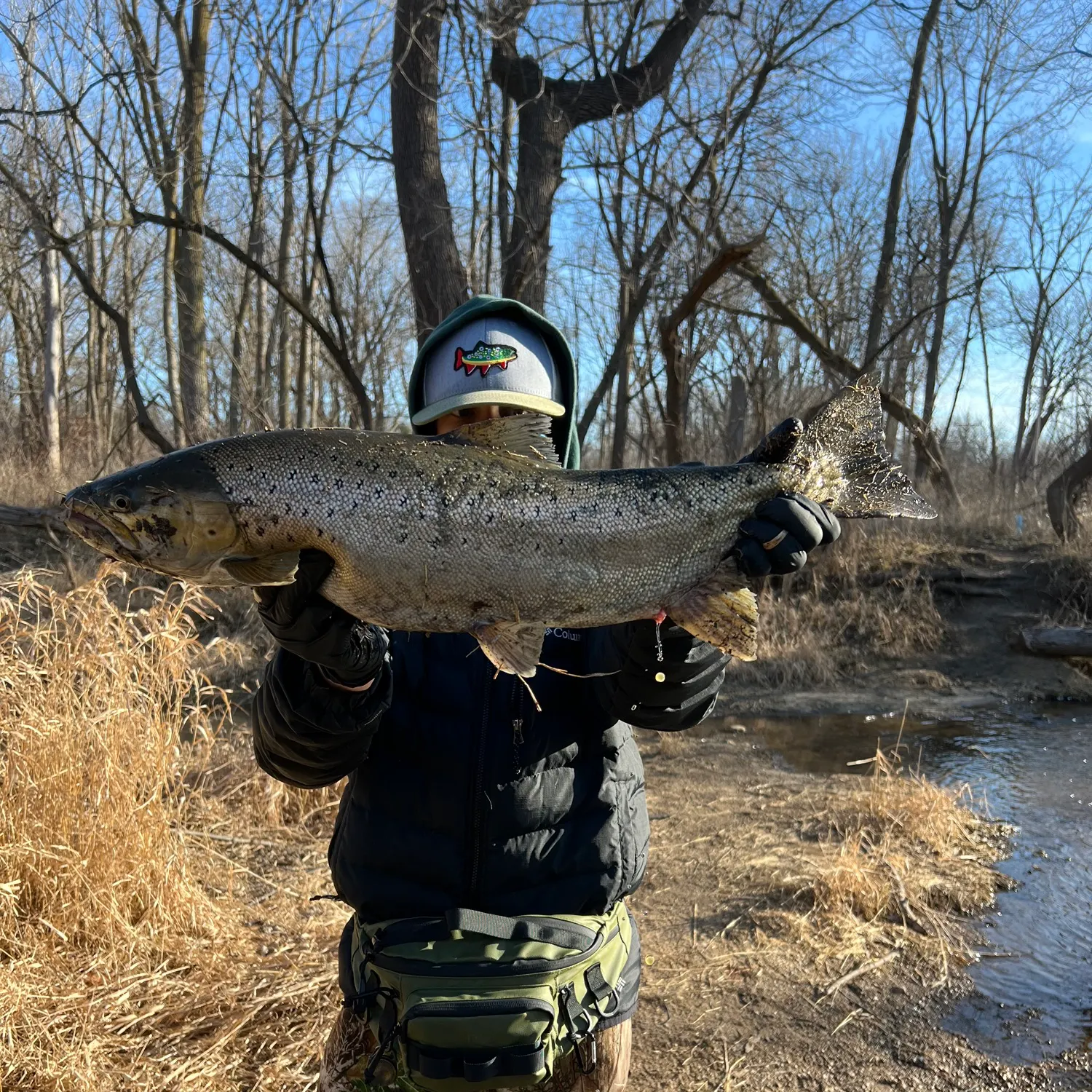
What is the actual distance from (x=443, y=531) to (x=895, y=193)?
15.5 metres

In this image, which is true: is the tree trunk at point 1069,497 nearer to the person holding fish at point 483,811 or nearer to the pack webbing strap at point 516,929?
the person holding fish at point 483,811

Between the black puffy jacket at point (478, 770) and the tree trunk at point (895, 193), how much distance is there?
11.5 meters

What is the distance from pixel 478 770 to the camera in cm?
230

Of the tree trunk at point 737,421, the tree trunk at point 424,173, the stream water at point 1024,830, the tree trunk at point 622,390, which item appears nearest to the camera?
the stream water at point 1024,830

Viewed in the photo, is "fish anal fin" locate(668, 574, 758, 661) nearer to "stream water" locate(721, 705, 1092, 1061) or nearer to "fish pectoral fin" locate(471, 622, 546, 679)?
"fish pectoral fin" locate(471, 622, 546, 679)

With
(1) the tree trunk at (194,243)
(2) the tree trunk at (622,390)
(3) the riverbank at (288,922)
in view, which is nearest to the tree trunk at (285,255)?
(1) the tree trunk at (194,243)

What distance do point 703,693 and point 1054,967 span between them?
3572 millimetres

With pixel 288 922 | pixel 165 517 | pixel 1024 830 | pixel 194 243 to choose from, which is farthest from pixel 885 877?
pixel 194 243

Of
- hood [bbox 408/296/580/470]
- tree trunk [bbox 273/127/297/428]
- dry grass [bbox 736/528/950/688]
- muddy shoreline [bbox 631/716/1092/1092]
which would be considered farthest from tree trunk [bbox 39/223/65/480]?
hood [bbox 408/296/580/470]

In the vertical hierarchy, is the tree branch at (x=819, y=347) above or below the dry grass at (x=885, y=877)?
above

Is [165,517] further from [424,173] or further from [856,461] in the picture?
[424,173]

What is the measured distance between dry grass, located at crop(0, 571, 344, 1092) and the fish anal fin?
2.46 meters

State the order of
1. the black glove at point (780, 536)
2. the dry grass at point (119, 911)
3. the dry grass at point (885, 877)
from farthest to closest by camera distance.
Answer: the dry grass at point (885, 877)
the dry grass at point (119, 911)
the black glove at point (780, 536)

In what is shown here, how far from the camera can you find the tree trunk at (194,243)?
1004cm
